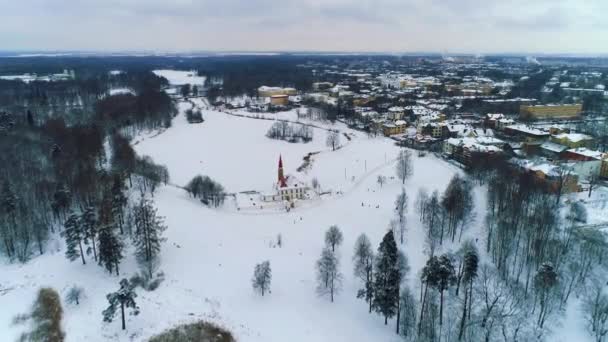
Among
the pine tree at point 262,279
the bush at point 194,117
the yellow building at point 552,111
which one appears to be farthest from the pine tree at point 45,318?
the yellow building at point 552,111

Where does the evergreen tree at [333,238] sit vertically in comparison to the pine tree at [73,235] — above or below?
below

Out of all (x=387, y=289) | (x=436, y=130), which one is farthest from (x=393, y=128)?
(x=387, y=289)

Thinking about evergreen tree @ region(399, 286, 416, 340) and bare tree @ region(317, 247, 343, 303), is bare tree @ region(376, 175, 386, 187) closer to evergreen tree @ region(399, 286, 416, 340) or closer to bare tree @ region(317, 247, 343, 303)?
bare tree @ region(317, 247, 343, 303)

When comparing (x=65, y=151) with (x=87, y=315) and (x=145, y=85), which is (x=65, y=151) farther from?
(x=145, y=85)

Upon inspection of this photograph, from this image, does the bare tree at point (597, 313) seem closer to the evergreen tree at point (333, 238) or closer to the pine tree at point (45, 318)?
the evergreen tree at point (333, 238)

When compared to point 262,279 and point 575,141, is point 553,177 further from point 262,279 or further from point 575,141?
point 262,279
